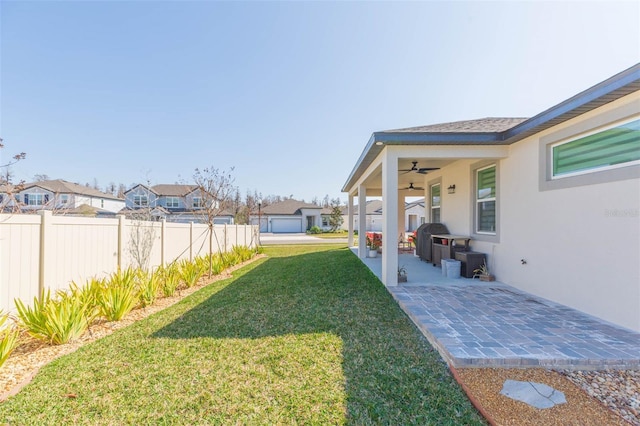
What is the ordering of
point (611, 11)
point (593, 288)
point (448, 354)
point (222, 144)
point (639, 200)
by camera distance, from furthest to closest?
1. point (222, 144)
2. point (611, 11)
3. point (593, 288)
4. point (639, 200)
5. point (448, 354)

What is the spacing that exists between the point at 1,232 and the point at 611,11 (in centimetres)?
1050

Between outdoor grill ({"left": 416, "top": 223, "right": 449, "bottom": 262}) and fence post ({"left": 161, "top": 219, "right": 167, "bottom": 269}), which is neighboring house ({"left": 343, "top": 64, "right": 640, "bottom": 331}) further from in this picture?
fence post ({"left": 161, "top": 219, "right": 167, "bottom": 269})

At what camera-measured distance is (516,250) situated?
607 centimetres

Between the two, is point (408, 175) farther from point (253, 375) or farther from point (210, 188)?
point (253, 375)

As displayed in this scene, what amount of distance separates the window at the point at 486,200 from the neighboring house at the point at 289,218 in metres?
33.8

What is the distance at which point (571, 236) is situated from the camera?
4.66 m

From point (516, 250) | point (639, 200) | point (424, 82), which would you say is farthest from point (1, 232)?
point (424, 82)

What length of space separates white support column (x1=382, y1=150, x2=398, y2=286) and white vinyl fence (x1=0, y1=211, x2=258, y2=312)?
5824 mm

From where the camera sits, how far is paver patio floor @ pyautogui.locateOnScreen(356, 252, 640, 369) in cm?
298

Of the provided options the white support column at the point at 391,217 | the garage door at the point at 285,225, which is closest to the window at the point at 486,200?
the white support column at the point at 391,217

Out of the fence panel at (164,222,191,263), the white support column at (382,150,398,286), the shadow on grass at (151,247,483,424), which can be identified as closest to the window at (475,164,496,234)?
the white support column at (382,150,398,286)

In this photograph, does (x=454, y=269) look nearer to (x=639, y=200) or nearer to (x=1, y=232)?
(x=639, y=200)

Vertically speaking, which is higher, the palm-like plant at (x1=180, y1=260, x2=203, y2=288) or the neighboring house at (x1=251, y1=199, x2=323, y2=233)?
the neighboring house at (x1=251, y1=199, x2=323, y2=233)

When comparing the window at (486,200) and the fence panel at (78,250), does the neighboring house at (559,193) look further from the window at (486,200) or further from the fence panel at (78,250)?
the fence panel at (78,250)
